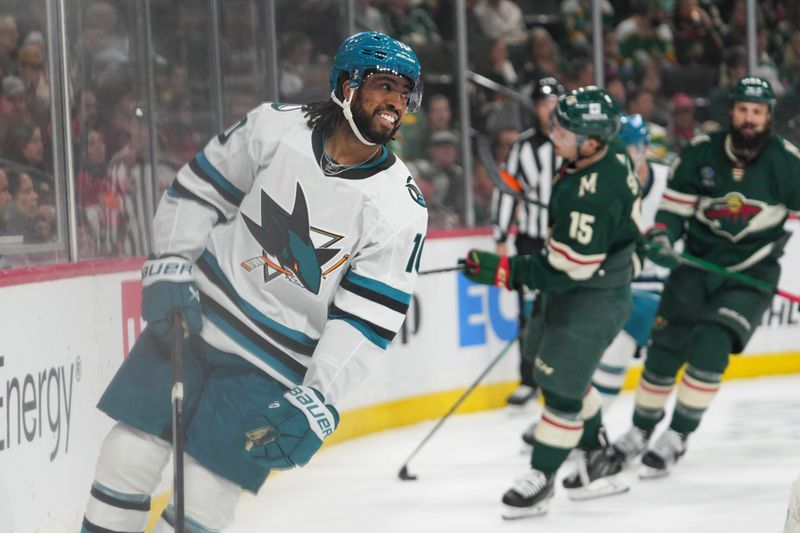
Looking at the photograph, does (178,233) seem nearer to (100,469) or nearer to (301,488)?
(100,469)

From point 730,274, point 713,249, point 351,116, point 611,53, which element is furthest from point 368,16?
point 351,116

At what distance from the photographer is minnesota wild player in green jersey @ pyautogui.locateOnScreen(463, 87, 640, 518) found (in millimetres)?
4098

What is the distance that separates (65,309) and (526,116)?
432cm

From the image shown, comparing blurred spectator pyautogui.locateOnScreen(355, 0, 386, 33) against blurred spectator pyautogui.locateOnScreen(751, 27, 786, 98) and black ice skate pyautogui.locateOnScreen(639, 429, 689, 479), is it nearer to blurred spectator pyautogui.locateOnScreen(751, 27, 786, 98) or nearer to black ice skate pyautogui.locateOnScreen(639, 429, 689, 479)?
black ice skate pyautogui.locateOnScreen(639, 429, 689, 479)

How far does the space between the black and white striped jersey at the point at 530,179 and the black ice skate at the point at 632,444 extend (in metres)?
1.21

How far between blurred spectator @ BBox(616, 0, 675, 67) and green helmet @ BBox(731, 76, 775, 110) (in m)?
3.97

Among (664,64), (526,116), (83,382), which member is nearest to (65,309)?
(83,382)

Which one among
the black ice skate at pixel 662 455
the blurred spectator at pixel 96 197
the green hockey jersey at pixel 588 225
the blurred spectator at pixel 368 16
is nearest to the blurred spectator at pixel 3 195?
the blurred spectator at pixel 96 197

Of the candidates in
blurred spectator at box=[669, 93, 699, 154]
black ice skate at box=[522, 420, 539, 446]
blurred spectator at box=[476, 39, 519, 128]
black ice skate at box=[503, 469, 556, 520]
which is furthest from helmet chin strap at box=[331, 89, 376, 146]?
blurred spectator at box=[669, 93, 699, 154]

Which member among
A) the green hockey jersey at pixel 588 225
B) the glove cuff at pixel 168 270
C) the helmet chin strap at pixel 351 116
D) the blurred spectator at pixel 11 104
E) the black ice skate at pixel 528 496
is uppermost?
the helmet chin strap at pixel 351 116

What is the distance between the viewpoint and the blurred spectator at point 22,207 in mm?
3750

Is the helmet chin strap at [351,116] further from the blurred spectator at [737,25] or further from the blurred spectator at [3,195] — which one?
the blurred spectator at [737,25]

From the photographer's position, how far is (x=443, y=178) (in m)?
6.97

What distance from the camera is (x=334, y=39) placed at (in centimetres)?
634
